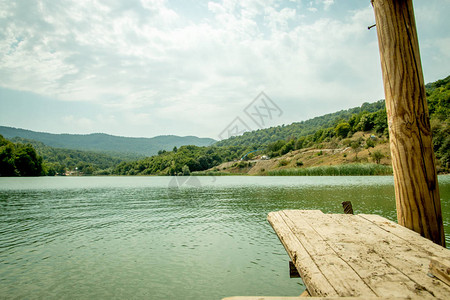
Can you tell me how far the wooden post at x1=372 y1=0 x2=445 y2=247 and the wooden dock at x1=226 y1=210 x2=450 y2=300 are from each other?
1.06ft

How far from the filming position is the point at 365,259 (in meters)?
2.65

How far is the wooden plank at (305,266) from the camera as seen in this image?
2.13 m

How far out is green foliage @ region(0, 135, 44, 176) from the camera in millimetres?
77056

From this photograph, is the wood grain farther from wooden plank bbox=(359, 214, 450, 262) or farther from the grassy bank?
the grassy bank

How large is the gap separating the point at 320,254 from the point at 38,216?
15105 millimetres

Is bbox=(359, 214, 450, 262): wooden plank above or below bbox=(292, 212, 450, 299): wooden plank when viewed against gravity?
above

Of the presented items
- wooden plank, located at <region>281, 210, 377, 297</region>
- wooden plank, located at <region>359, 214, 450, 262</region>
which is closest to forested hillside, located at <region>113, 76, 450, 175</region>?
wooden plank, located at <region>359, 214, 450, 262</region>

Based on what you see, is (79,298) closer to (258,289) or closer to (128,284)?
(128,284)

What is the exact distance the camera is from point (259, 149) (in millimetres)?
115562

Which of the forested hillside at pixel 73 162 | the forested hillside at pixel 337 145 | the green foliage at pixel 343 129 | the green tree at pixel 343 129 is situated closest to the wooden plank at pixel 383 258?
the forested hillside at pixel 337 145

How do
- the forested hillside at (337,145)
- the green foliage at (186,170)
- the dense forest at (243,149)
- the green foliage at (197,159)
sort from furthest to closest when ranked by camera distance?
the green foliage at (186,170), the green foliage at (197,159), the dense forest at (243,149), the forested hillside at (337,145)

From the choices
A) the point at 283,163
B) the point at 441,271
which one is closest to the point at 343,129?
the point at 283,163

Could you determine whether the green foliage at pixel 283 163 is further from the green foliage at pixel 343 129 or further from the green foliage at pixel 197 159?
the green foliage at pixel 343 129

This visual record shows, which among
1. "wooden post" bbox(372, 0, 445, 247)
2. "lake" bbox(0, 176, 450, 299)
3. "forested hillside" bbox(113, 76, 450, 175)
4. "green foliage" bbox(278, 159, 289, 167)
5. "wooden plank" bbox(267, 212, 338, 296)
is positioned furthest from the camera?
"green foliage" bbox(278, 159, 289, 167)
